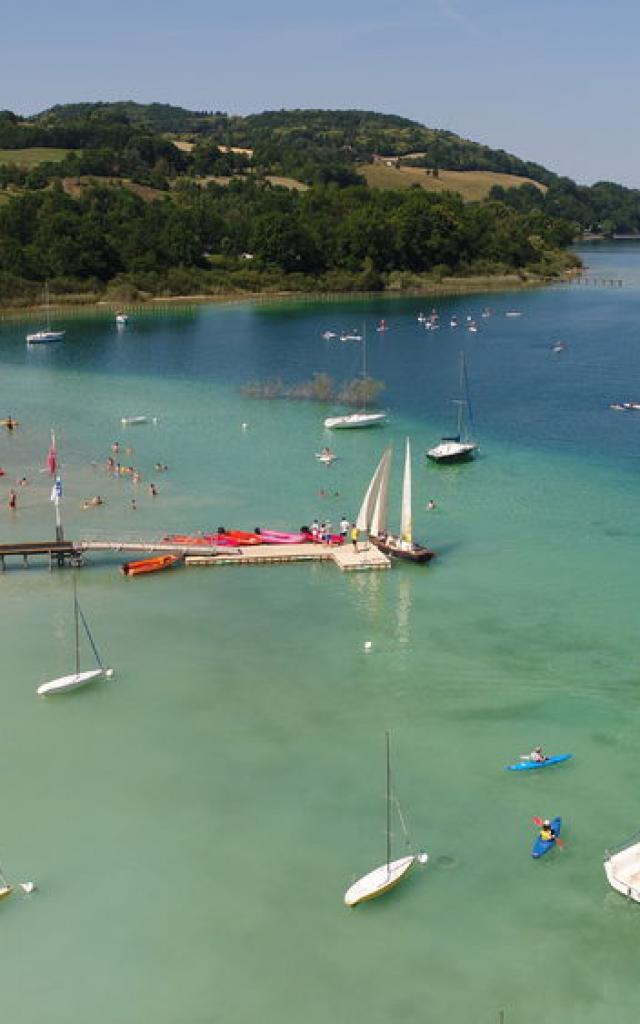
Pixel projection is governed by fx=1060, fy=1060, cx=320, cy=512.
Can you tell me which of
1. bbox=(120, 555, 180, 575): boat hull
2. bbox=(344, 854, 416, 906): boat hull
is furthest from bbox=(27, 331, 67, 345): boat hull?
bbox=(344, 854, 416, 906): boat hull

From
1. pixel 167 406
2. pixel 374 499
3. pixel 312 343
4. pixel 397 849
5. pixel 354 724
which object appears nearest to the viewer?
pixel 397 849

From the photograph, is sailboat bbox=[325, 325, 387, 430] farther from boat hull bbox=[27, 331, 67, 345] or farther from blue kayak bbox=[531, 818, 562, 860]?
blue kayak bbox=[531, 818, 562, 860]

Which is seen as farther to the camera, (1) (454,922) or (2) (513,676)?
(2) (513,676)

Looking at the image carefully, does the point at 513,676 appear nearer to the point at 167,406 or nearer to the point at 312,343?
the point at 167,406

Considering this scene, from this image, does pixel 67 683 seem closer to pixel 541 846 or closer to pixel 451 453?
pixel 541 846

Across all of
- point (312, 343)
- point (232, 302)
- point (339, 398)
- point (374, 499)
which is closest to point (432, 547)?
point (374, 499)

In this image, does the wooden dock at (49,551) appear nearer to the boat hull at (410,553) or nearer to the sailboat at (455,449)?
the boat hull at (410,553)
